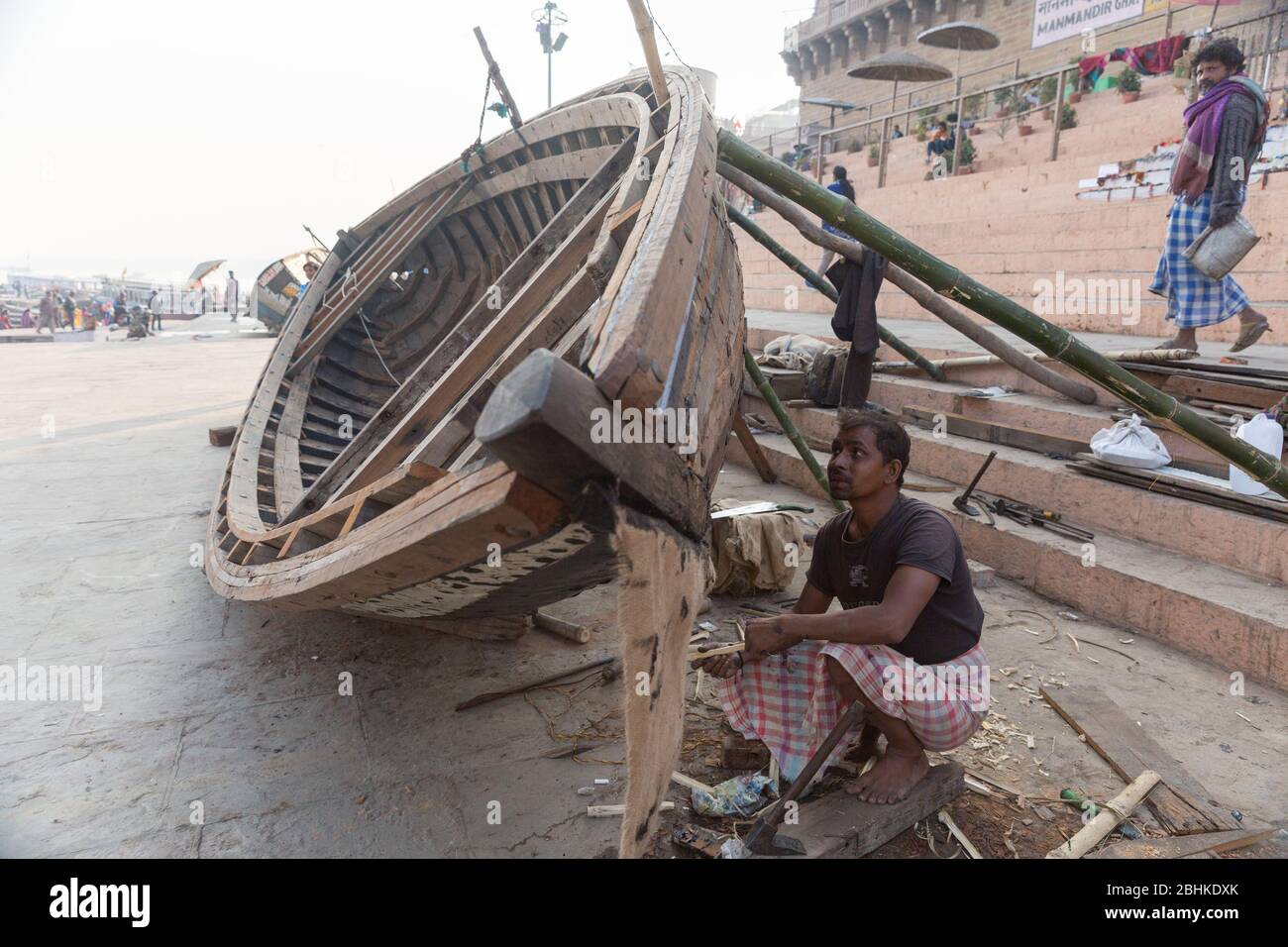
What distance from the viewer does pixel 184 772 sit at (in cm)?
260

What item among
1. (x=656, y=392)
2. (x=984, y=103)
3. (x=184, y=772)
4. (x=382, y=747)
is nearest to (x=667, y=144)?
(x=656, y=392)

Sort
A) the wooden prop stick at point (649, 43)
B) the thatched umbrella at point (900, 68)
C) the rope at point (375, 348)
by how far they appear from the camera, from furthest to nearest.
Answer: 1. the thatched umbrella at point (900, 68)
2. the rope at point (375, 348)
3. the wooden prop stick at point (649, 43)

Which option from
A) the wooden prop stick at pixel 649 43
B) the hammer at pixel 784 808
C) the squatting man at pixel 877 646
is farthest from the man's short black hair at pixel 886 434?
the wooden prop stick at pixel 649 43

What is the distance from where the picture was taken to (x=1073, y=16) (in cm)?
1905

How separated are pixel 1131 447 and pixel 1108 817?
2490mm

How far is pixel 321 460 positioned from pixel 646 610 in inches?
172

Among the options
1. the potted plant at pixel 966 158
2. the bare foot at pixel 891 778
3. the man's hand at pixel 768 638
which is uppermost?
the potted plant at pixel 966 158

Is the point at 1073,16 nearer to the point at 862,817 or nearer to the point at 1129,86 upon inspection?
the point at 1129,86

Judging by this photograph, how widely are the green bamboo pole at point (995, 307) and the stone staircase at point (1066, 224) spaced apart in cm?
448

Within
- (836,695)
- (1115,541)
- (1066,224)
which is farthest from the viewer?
(1066,224)

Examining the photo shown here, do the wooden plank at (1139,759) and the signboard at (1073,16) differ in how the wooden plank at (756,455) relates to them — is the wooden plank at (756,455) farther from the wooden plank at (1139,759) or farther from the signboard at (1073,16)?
the signboard at (1073,16)

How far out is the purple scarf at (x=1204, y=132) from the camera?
172 inches

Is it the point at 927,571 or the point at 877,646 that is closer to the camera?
the point at 927,571

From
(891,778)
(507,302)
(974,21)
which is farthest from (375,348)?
(974,21)
